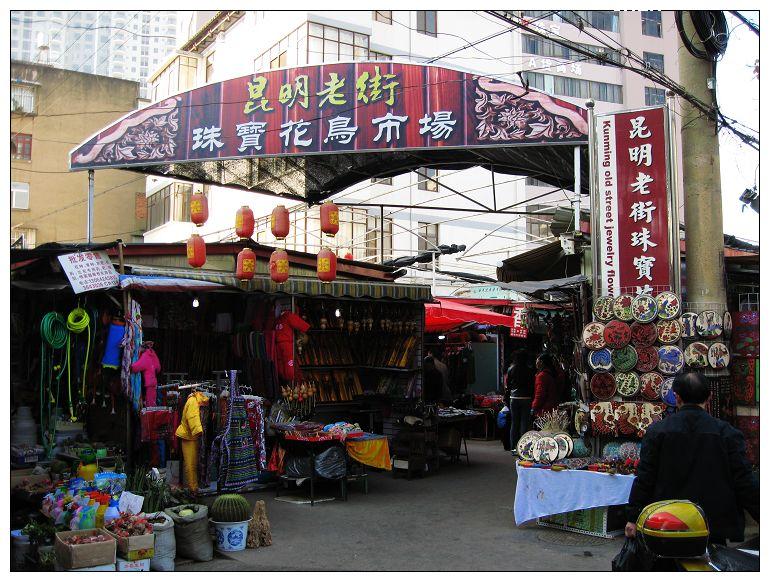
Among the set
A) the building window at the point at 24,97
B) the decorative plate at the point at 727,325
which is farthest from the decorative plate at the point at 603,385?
the building window at the point at 24,97

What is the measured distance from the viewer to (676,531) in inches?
147

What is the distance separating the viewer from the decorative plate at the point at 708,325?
787 cm

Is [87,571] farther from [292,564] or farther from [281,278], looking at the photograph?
[281,278]

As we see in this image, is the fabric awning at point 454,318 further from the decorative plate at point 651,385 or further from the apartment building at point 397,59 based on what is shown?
the apartment building at point 397,59

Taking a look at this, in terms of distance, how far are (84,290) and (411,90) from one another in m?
5.05

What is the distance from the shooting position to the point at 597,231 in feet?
28.0

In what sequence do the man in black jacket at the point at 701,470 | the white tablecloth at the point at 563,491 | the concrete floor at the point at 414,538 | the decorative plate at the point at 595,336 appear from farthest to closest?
the decorative plate at the point at 595,336 < the white tablecloth at the point at 563,491 < the concrete floor at the point at 414,538 < the man in black jacket at the point at 701,470

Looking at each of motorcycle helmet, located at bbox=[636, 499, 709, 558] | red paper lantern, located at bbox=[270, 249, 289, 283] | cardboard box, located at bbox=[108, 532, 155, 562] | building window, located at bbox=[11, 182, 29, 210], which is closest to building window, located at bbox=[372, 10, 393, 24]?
building window, located at bbox=[11, 182, 29, 210]

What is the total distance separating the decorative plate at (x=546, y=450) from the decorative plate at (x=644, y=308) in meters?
1.65

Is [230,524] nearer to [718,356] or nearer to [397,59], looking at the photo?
[718,356]

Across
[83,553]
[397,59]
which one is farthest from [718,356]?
[397,59]

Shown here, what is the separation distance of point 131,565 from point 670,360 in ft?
18.6

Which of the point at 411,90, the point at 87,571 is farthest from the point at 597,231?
the point at 87,571

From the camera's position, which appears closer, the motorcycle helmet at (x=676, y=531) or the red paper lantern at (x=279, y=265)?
the motorcycle helmet at (x=676, y=531)
